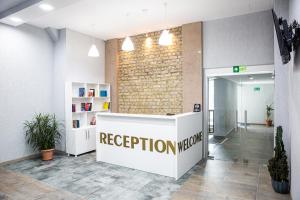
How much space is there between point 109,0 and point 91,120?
3.61 metres

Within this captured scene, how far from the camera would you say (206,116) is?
207 inches

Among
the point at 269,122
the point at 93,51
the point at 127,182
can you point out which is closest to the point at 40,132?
the point at 93,51

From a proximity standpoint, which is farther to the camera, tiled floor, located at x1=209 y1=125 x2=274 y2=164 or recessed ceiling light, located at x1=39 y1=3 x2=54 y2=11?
tiled floor, located at x1=209 y1=125 x2=274 y2=164

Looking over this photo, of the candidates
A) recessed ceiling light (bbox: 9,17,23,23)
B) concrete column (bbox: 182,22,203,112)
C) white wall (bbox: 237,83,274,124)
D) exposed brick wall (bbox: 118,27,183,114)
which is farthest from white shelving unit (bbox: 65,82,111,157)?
white wall (bbox: 237,83,274,124)

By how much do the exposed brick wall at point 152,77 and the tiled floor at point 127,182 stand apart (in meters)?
2.02

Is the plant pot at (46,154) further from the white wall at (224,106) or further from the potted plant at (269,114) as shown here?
the potted plant at (269,114)

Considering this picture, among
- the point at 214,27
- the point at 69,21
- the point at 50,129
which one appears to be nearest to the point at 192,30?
the point at 214,27

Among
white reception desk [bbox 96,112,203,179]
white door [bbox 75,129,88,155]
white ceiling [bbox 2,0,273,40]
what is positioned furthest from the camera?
white door [bbox 75,129,88,155]

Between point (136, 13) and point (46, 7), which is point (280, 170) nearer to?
point (136, 13)

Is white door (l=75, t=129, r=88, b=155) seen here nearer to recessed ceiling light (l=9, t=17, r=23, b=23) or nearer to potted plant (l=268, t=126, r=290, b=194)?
recessed ceiling light (l=9, t=17, r=23, b=23)

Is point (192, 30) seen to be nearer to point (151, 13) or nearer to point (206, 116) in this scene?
point (151, 13)

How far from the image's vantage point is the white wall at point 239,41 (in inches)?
181

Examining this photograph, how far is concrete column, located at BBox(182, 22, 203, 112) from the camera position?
17.2ft

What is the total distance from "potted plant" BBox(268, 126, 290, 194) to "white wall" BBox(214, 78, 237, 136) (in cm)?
232
